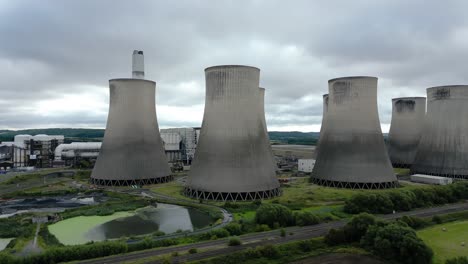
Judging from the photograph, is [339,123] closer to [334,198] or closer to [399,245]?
[334,198]

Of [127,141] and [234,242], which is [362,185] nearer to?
[234,242]

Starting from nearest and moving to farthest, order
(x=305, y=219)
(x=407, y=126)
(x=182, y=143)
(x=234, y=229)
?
(x=234, y=229) < (x=305, y=219) < (x=407, y=126) < (x=182, y=143)

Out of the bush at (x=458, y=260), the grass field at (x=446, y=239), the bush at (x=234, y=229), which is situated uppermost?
the bush at (x=234, y=229)

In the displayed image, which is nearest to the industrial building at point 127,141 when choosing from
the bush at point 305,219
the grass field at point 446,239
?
the bush at point 305,219

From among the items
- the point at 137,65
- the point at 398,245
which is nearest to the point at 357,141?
the point at 398,245

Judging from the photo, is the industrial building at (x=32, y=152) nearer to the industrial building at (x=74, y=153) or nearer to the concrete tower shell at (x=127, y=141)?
the industrial building at (x=74, y=153)

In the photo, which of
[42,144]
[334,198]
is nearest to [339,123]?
[334,198]
